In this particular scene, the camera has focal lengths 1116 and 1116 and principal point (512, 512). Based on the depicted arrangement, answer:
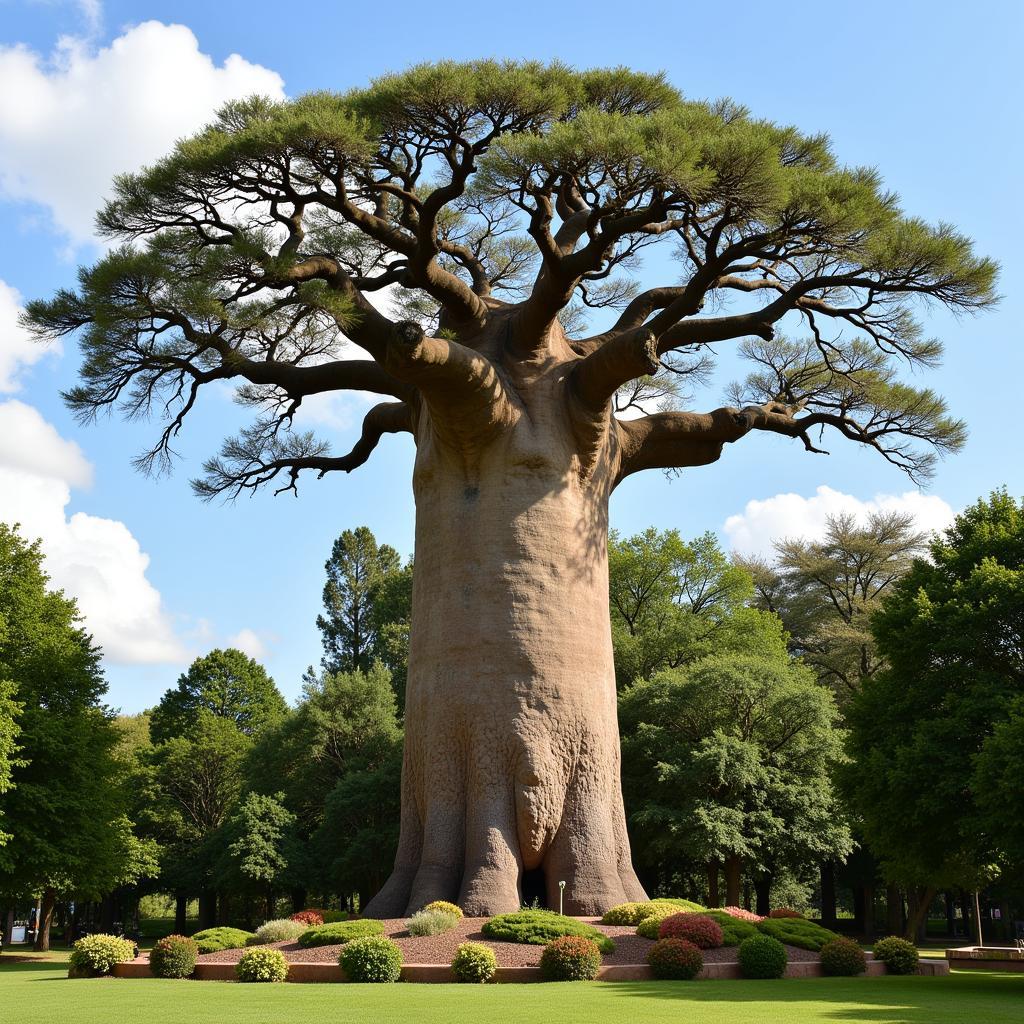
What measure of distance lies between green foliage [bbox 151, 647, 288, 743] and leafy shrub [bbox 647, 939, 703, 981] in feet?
152

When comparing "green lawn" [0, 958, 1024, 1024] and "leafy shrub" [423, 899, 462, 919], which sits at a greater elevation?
"leafy shrub" [423, 899, 462, 919]

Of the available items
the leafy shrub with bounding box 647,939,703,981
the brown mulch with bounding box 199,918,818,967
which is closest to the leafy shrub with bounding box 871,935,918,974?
the brown mulch with bounding box 199,918,818,967

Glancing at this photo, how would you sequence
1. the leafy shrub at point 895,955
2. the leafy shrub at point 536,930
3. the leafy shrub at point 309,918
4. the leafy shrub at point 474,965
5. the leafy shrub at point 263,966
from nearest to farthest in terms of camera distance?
the leafy shrub at point 474,965
the leafy shrub at point 263,966
the leafy shrub at point 536,930
the leafy shrub at point 895,955
the leafy shrub at point 309,918

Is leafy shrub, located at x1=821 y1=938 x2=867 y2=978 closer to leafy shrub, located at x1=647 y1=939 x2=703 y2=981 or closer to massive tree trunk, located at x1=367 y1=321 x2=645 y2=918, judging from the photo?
leafy shrub, located at x1=647 y1=939 x2=703 y2=981

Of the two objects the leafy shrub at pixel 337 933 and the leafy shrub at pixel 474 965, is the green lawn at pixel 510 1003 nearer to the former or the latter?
the leafy shrub at pixel 474 965

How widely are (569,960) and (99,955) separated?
23.8 ft

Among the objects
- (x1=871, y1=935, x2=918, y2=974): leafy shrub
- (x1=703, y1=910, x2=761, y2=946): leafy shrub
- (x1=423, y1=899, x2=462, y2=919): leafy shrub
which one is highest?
(x1=423, y1=899, x2=462, y2=919): leafy shrub

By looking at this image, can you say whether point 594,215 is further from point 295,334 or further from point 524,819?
point 524,819

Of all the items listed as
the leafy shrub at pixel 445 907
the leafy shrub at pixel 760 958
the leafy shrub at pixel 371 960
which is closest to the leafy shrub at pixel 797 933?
the leafy shrub at pixel 760 958

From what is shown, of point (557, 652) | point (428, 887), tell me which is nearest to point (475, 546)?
point (557, 652)

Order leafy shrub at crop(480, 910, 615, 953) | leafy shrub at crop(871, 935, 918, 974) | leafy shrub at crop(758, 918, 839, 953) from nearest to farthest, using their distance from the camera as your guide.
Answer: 1. leafy shrub at crop(480, 910, 615, 953)
2. leafy shrub at crop(758, 918, 839, 953)
3. leafy shrub at crop(871, 935, 918, 974)

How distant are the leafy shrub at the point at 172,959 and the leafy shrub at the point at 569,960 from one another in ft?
16.9

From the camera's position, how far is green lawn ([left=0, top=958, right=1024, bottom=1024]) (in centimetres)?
1062

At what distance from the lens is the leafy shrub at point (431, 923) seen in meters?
15.9
